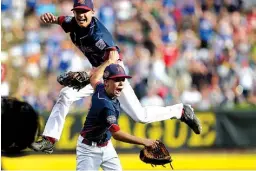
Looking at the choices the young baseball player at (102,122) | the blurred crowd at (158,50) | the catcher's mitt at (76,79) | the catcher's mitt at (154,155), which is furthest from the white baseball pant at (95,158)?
the blurred crowd at (158,50)

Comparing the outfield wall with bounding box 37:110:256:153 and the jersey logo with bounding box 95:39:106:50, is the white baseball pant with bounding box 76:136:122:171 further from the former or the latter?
A: the outfield wall with bounding box 37:110:256:153

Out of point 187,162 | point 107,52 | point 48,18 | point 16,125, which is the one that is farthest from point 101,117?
point 187,162

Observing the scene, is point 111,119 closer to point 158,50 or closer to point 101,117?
point 101,117

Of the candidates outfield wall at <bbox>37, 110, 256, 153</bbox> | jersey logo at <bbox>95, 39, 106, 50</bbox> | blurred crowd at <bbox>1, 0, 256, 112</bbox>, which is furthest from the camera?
blurred crowd at <bbox>1, 0, 256, 112</bbox>

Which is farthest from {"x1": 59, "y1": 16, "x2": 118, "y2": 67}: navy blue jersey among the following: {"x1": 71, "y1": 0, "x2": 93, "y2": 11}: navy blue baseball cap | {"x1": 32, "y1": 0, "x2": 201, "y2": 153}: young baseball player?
{"x1": 71, "y1": 0, "x2": 93, "y2": 11}: navy blue baseball cap

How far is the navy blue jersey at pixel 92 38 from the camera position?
267 inches

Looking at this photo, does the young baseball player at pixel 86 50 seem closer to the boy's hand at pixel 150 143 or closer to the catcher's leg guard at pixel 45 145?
the catcher's leg guard at pixel 45 145

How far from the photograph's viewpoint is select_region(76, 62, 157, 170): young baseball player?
239 inches

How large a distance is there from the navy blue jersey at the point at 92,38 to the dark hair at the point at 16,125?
13.5ft

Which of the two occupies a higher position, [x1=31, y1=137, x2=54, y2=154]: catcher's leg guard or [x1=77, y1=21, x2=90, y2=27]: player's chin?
[x1=77, y1=21, x2=90, y2=27]: player's chin

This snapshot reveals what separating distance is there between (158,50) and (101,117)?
8553 mm

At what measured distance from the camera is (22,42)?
1537 centimetres

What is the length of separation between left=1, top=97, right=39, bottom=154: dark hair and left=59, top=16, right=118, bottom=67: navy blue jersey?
4123mm

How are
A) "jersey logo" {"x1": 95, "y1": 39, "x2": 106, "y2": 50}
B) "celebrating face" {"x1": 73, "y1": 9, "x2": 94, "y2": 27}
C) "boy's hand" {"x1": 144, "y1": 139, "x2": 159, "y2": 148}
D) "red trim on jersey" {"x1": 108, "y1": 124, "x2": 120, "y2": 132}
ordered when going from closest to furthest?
"boy's hand" {"x1": 144, "y1": 139, "x2": 159, "y2": 148} < "red trim on jersey" {"x1": 108, "y1": 124, "x2": 120, "y2": 132} < "celebrating face" {"x1": 73, "y1": 9, "x2": 94, "y2": 27} < "jersey logo" {"x1": 95, "y1": 39, "x2": 106, "y2": 50}
